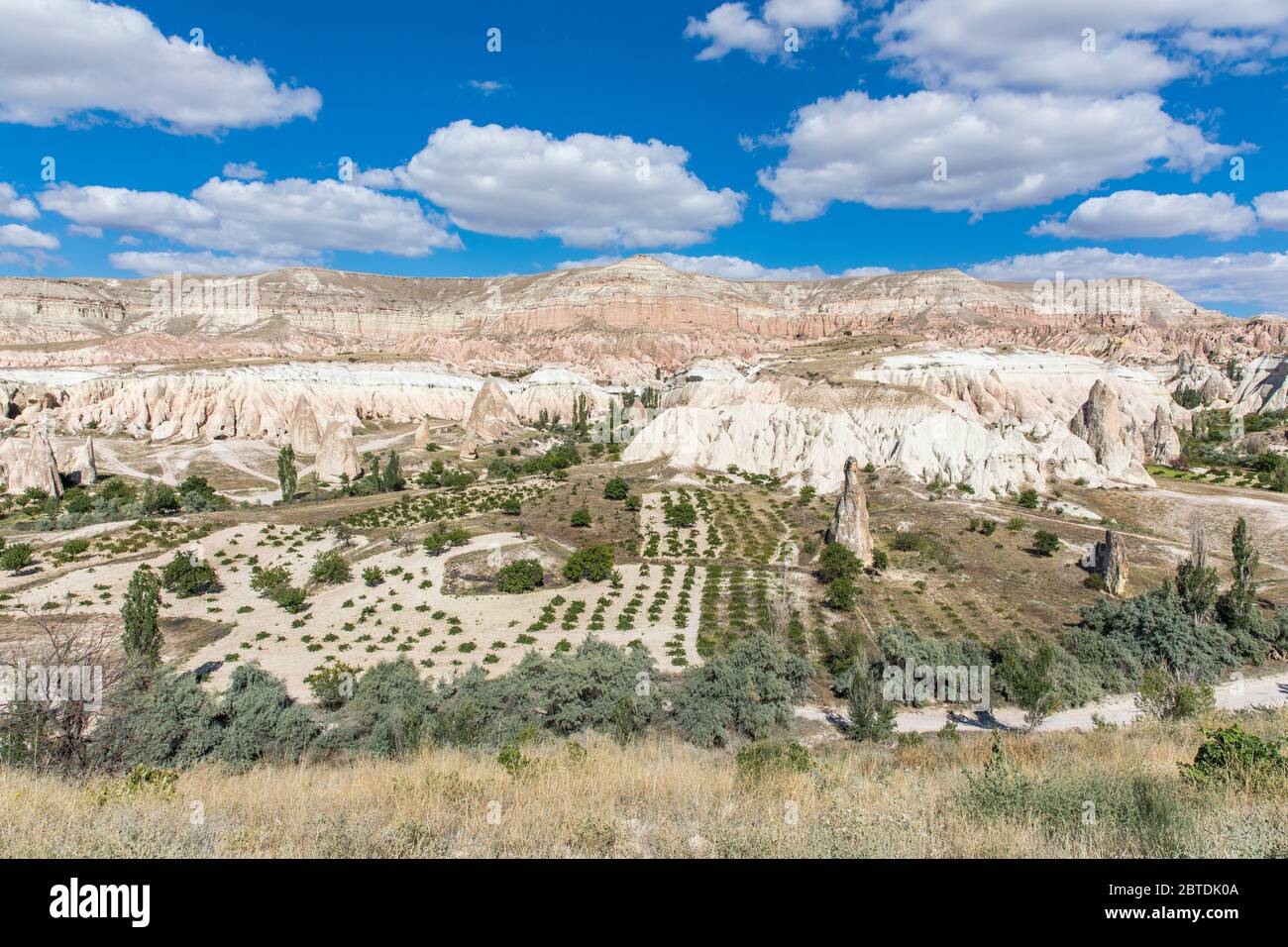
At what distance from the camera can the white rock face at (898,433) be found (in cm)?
4509

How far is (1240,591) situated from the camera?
23156 mm

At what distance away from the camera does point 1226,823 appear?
535 cm

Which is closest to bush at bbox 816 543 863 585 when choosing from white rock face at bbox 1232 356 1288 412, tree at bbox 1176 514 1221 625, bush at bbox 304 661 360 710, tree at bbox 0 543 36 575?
tree at bbox 1176 514 1221 625

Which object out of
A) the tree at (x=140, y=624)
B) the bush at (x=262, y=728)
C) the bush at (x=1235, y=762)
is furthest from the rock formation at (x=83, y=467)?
the bush at (x=1235, y=762)

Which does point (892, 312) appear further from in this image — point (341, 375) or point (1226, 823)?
point (1226, 823)

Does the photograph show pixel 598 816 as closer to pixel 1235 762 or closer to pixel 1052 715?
pixel 1235 762

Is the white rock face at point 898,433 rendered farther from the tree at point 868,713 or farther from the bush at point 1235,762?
the bush at point 1235,762

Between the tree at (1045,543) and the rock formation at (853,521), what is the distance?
7.63 m

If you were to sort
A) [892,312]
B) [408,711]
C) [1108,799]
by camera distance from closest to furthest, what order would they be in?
[1108,799], [408,711], [892,312]

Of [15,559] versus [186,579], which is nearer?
[186,579]

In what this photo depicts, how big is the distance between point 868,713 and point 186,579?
25489mm
